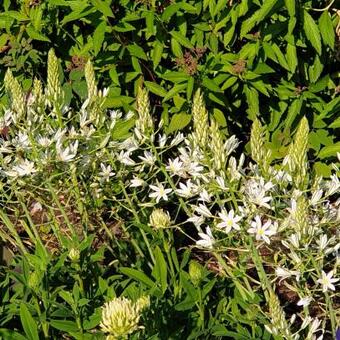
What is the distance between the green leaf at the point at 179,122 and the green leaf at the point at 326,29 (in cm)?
76

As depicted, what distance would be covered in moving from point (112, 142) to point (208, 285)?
0.65 meters

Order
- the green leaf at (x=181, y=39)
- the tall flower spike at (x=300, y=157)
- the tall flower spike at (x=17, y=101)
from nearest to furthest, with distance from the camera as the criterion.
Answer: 1. the tall flower spike at (x=300, y=157)
2. the tall flower spike at (x=17, y=101)
3. the green leaf at (x=181, y=39)

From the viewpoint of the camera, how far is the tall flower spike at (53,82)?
10.1 ft

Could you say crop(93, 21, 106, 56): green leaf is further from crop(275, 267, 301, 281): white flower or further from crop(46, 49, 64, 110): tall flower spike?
crop(275, 267, 301, 281): white flower

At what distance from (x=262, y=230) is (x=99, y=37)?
164 centimetres

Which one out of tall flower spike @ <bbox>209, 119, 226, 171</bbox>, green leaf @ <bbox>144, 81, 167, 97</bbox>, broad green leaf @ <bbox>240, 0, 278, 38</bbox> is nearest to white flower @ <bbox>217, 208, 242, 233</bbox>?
tall flower spike @ <bbox>209, 119, 226, 171</bbox>

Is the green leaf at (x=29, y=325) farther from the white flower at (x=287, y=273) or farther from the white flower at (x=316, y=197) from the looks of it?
the white flower at (x=316, y=197)

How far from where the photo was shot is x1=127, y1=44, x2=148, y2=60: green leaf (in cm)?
416

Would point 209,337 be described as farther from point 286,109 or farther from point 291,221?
point 286,109

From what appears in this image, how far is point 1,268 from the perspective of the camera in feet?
11.5

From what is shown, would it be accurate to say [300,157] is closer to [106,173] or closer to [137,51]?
[106,173]

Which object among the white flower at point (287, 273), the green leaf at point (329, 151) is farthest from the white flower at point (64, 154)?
the green leaf at point (329, 151)

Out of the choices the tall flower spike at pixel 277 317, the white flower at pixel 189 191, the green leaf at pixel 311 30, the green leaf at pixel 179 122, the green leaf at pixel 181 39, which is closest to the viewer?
the tall flower spike at pixel 277 317

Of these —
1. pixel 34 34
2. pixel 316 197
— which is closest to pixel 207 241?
Answer: pixel 316 197
